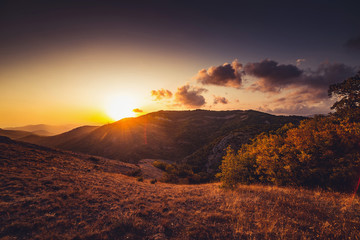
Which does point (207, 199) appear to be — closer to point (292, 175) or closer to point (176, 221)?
point (176, 221)

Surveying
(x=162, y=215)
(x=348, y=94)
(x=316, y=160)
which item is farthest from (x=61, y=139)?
(x=348, y=94)

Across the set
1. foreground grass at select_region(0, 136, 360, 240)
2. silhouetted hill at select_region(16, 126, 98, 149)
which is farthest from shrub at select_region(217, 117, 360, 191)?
silhouetted hill at select_region(16, 126, 98, 149)

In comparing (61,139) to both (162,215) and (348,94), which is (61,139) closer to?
(162,215)

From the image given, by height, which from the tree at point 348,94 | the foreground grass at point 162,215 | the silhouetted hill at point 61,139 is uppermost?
the tree at point 348,94

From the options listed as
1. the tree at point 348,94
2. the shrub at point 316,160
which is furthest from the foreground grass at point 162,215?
the tree at point 348,94

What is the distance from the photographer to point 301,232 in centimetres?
A: 555

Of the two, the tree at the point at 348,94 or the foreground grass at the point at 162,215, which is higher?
the tree at the point at 348,94

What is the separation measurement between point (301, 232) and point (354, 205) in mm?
5805

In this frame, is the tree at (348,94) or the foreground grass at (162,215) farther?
the tree at (348,94)

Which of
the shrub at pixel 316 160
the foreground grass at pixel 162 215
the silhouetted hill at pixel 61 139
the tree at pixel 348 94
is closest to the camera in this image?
the foreground grass at pixel 162 215

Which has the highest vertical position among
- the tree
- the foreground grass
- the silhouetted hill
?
the tree

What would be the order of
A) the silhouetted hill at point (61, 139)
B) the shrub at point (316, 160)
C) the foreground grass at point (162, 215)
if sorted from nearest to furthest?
1. the foreground grass at point (162, 215)
2. the shrub at point (316, 160)
3. the silhouetted hill at point (61, 139)

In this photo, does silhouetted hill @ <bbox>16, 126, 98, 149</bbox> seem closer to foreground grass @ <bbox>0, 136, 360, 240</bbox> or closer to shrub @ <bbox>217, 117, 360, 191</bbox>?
foreground grass @ <bbox>0, 136, 360, 240</bbox>

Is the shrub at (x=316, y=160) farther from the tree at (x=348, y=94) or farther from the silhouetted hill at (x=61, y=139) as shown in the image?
the silhouetted hill at (x=61, y=139)
